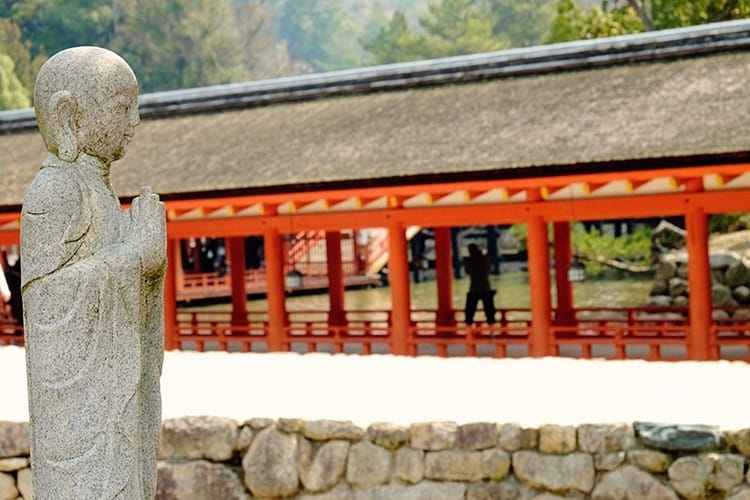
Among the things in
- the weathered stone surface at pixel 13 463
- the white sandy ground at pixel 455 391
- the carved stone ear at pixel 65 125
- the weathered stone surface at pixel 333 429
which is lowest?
the weathered stone surface at pixel 13 463

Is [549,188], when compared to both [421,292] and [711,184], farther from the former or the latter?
[421,292]

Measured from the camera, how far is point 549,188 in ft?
51.1

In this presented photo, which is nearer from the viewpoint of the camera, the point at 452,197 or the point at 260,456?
the point at 260,456

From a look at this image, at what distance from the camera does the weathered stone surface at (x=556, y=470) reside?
8.03 m

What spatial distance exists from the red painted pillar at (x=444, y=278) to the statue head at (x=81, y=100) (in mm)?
13057

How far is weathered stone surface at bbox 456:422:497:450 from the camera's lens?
8.18 meters

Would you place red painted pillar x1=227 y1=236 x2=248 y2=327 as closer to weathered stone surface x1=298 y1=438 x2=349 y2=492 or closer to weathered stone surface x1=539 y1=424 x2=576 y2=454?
weathered stone surface x1=298 y1=438 x2=349 y2=492

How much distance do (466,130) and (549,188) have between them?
4.99 feet

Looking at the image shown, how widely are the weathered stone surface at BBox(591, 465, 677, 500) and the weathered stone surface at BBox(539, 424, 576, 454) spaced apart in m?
0.31

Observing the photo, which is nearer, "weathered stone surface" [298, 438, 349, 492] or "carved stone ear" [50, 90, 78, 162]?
"carved stone ear" [50, 90, 78, 162]

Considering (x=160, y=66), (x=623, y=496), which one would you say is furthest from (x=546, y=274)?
(x=160, y=66)

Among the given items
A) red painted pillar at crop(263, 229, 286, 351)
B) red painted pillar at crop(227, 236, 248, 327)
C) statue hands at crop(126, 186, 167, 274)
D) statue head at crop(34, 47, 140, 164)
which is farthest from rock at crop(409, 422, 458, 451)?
red painted pillar at crop(227, 236, 248, 327)

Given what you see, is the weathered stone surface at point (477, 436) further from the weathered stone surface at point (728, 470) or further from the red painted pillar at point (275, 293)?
the red painted pillar at point (275, 293)

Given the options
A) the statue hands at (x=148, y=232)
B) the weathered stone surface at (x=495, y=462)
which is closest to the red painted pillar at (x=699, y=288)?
the weathered stone surface at (x=495, y=462)
